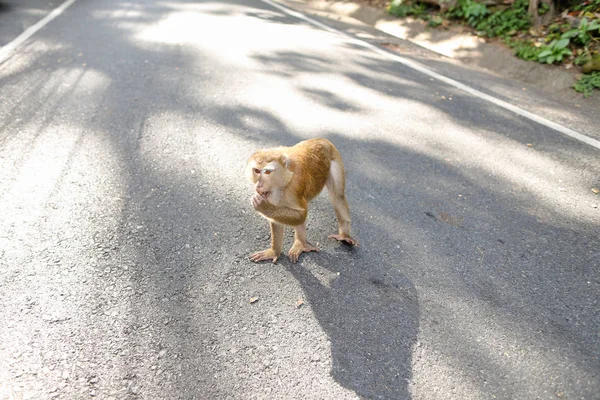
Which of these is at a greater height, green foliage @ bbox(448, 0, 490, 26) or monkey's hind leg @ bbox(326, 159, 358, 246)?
green foliage @ bbox(448, 0, 490, 26)

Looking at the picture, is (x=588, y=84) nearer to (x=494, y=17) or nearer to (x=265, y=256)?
(x=494, y=17)

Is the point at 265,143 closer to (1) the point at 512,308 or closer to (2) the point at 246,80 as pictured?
(2) the point at 246,80

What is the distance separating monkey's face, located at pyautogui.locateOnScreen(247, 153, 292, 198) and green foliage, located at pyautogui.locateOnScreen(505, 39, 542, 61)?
6511 millimetres

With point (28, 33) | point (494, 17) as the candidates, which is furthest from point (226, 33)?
point (494, 17)

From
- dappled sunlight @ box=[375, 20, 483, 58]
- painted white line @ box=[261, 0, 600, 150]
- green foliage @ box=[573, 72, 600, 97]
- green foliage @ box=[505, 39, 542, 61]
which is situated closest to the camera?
painted white line @ box=[261, 0, 600, 150]

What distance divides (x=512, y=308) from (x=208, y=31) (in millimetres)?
7578

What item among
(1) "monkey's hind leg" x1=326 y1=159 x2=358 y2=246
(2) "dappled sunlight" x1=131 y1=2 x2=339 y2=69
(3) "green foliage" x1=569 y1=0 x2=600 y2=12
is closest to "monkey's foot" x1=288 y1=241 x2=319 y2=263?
(1) "monkey's hind leg" x1=326 y1=159 x2=358 y2=246

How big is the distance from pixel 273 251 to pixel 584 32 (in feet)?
22.1

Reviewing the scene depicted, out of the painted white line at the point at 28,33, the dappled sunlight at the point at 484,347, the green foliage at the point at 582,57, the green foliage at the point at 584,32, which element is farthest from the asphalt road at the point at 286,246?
the green foliage at the point at 584,32

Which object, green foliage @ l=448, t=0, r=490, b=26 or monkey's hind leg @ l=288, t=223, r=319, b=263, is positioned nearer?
monkey's hind leg @ l=288, t=223, r=319, b=263

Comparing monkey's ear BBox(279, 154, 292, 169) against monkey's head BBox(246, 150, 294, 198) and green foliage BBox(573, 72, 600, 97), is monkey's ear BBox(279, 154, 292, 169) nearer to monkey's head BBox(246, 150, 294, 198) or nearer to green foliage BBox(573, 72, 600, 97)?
monkey's head BBox(246, 150, 294, 198)

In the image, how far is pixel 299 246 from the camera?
3.37 meters

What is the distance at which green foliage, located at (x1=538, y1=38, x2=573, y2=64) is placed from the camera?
23.0 ft

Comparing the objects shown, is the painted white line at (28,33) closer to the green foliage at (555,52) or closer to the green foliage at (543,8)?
the green foliage at (555,52)
